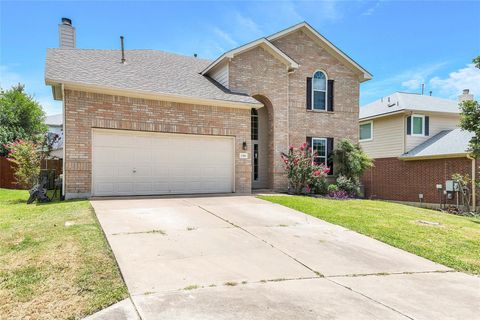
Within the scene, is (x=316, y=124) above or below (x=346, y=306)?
above

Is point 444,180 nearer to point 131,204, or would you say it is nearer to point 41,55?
point 131,204

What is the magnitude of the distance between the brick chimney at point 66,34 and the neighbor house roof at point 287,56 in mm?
7307

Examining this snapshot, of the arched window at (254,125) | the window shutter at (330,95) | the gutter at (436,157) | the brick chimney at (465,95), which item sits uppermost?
the brick chimney at (465,95)

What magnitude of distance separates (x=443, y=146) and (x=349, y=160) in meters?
6.40

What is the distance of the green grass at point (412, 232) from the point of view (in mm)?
6371

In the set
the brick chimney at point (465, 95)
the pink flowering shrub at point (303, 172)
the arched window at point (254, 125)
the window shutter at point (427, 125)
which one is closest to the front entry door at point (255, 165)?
the arched window at point (254, 125)

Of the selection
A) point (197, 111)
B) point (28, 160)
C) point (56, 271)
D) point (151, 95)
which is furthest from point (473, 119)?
point (28, 160)

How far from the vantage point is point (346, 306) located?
3928mm

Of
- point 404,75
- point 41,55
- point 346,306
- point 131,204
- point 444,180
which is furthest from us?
point 404,75

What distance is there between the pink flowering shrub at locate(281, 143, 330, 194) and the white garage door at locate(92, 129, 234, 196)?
2920mm

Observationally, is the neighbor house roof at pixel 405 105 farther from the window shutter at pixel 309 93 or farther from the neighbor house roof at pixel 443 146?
the window shutter at pixel 309 93

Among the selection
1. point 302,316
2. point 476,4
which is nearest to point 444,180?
point 476,4

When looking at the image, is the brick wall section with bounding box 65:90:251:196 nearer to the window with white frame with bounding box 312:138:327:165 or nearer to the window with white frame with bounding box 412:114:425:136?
the window with white frame with bounding box 312:138:327:165

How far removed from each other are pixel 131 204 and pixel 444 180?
16.3 meters
